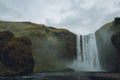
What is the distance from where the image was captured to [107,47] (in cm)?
15475

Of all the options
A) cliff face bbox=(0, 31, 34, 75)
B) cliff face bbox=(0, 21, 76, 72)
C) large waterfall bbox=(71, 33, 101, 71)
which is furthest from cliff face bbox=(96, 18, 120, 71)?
cliff face bbox=(0, 31, 34, 75)

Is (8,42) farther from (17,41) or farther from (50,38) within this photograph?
(50,38)

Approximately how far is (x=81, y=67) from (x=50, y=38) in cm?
3169

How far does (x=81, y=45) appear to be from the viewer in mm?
165625

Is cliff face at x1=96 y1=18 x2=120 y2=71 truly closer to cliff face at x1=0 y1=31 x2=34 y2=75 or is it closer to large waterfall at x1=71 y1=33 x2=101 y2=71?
large waterfall at x1=71 y1=33 x2=101 y2=71

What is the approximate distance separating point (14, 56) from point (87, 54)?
51.5 meters

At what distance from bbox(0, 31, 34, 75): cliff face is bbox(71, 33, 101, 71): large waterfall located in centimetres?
4209

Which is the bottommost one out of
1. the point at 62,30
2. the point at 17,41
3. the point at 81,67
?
the point at 81,67

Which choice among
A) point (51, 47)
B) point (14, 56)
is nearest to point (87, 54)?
point (51, 47)

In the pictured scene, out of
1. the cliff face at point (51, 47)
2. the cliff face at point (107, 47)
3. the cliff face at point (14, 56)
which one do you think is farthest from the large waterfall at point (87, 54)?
the cliff face at point (14, 56)

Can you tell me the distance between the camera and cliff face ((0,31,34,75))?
121938mm

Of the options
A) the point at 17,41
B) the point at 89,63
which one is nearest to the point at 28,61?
the point at 17,41

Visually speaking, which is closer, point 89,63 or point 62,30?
point 89,63

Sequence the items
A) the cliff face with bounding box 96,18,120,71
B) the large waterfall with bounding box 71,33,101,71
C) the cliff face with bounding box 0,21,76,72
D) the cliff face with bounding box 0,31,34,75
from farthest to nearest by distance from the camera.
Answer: the cliff face with bounding box 0,21,76,72, the large waterfall with bounding box 71,33,101,71, the cliff face with bounding box 96,18,120,71, the cliff face with bounding box 0,31,34,75
